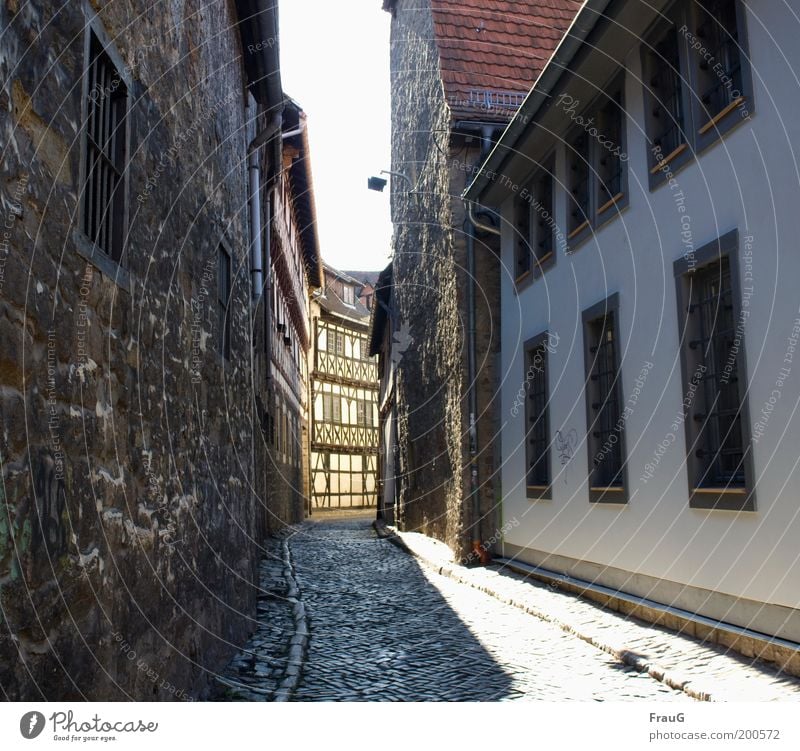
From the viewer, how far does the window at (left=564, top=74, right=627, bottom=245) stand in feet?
27.7

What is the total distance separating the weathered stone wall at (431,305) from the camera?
12.0 meters

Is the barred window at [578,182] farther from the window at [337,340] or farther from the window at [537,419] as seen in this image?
the window at [337,340]

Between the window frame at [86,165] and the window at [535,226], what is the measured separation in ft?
21.9

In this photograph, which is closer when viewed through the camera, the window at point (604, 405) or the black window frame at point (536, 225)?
the window at point (604, 405)

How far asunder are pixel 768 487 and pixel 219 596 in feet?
12.0

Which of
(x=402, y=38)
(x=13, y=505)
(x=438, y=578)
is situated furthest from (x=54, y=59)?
(x=402, y=38)

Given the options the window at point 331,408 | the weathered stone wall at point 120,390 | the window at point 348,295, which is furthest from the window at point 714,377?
the window at point 348,295

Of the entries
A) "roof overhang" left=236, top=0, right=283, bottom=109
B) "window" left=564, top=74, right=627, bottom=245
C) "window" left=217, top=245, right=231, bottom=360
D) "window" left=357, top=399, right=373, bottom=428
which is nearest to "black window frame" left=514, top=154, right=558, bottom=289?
"window" left=564, top=74, right=627, bottom=245

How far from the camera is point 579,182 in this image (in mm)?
9602

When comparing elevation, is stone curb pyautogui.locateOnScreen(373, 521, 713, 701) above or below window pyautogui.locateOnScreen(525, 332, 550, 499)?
below

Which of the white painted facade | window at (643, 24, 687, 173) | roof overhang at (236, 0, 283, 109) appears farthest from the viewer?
roof overhang at (236, 0, 283, 109)

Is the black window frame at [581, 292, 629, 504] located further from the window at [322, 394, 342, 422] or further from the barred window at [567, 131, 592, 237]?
the window at [322, 394, 342, 422]

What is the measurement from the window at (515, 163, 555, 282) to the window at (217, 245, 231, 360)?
421 cm

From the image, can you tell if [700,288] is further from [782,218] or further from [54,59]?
[54,59]
